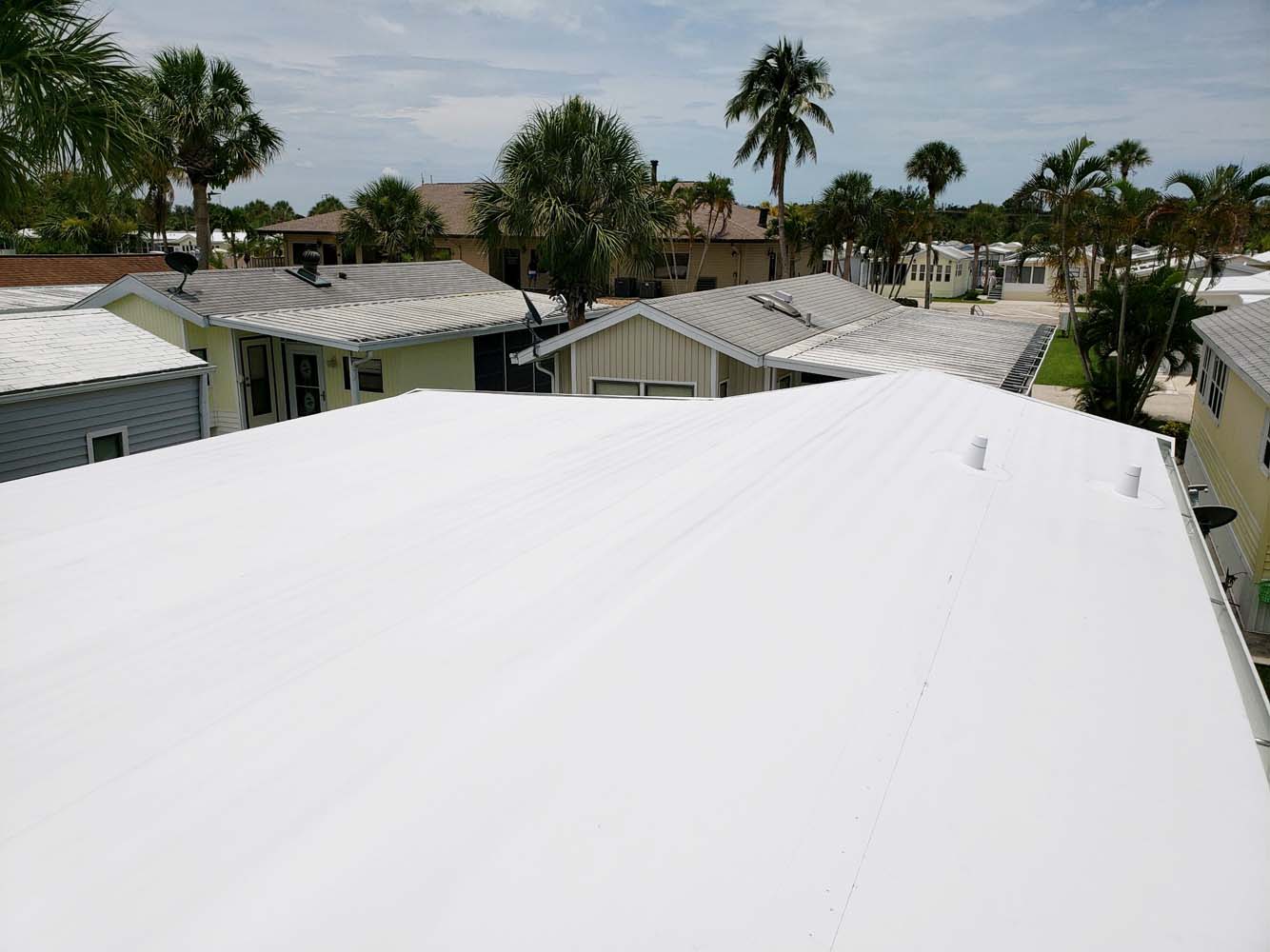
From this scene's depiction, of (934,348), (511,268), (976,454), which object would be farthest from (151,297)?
(511,268)

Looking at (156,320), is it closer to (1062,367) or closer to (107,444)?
(107,444)

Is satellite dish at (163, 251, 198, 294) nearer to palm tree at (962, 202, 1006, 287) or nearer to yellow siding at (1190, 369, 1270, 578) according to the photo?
yellow siding at (1190, 369, 1270, 578)

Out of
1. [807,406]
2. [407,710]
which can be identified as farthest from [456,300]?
[407,710]

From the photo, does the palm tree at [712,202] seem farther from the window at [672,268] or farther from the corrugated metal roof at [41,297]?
the corrugated metal roof at [41,297]

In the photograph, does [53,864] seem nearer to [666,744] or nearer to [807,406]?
[666,744]

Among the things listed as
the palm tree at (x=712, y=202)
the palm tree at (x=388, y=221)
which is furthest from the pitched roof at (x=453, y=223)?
the palm tree at (x=388, y=221)
